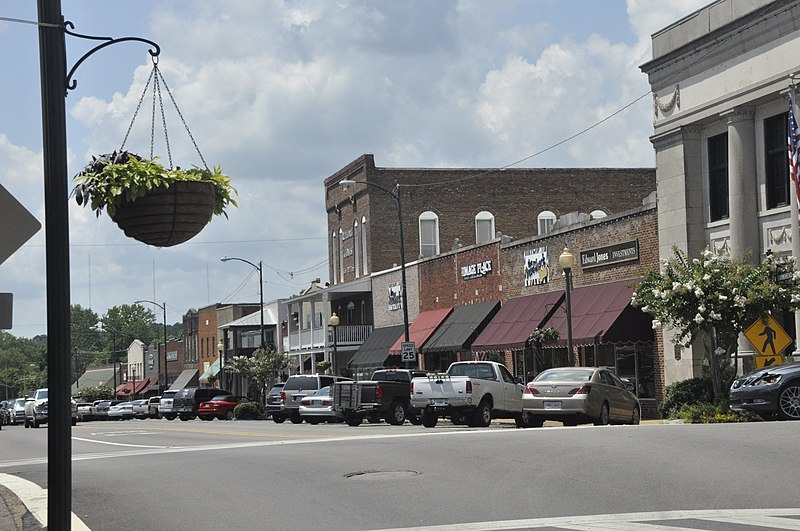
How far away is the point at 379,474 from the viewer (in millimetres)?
13828

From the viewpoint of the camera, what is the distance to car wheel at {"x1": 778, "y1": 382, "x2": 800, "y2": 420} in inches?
845

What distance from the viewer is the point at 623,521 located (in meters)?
9.55

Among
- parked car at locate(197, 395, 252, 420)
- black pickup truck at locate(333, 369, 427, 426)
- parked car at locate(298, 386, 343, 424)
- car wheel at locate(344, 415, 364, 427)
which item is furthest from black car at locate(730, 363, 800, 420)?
parked car at locate(197, 395, 252, 420)

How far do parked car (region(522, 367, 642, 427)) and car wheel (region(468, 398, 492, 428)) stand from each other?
2.05 m

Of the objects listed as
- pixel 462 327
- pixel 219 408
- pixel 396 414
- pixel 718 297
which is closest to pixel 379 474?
pixel 718 297

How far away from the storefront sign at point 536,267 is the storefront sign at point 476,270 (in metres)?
3.08

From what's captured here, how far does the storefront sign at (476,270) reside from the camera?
4378 centimetres

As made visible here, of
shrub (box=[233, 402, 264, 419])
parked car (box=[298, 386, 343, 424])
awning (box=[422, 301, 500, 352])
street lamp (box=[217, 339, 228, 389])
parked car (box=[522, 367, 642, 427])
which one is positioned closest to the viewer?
parked car (box=[522, 367, 642, 427])

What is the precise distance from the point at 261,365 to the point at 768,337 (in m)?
40.0

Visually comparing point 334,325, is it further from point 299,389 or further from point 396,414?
point 396,414

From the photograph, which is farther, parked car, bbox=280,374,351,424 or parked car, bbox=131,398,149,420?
parked car, bbox=131,398,149,420

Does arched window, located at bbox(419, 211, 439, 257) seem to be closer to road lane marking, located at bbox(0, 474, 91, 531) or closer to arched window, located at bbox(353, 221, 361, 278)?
arched window, located at bbox(353, 221, 361, 278)

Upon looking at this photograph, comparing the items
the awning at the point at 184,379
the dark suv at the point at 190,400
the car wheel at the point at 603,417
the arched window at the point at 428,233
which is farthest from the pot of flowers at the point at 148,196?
the awning at the point at 184,379

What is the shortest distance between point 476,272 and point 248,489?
106 feet
